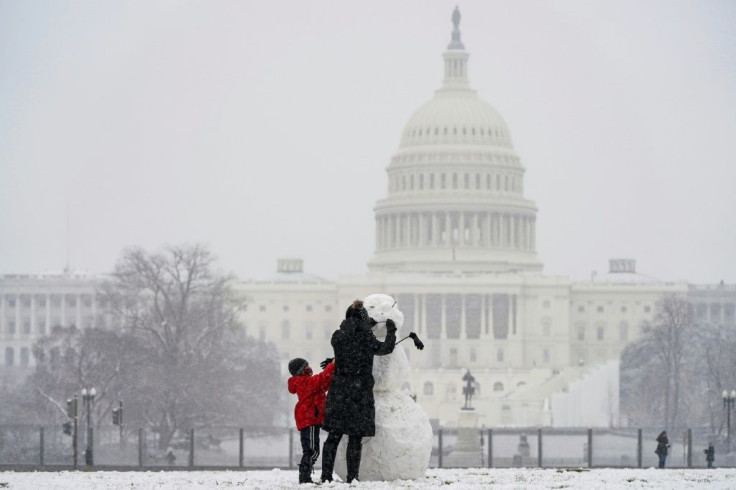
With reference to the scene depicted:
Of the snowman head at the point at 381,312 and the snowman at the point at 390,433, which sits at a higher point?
the snowman head at the point at 381,312

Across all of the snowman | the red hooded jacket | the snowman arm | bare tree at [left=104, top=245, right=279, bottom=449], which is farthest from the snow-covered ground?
bare tree at [left=104, top=245, right=279, bottom=449]

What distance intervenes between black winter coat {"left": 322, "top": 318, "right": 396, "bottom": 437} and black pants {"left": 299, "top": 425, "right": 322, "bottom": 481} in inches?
27.0

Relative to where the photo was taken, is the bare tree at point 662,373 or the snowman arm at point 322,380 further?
the bare tree at point 662,373

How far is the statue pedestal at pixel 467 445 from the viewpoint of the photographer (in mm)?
73812

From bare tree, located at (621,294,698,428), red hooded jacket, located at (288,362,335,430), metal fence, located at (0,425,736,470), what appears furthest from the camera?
bare tree, located at (621,294,698,428)

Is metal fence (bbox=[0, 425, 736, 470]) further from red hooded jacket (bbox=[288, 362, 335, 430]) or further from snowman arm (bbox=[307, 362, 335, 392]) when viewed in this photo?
snowman arm (bbox=[307, 362, 335, 392])

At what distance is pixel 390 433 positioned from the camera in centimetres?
3516

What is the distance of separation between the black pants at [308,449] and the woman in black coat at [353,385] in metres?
0.61

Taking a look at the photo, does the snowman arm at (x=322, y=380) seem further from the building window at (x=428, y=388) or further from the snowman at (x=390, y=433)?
the building window at (x=428, y=388)

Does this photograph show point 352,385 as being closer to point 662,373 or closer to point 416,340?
point 416,340

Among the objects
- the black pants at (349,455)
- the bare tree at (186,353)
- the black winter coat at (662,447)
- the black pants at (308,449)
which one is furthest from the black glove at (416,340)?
the bare tree at (186,353)

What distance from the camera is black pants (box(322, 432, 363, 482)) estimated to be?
34750 mm

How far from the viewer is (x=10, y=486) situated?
35.1m

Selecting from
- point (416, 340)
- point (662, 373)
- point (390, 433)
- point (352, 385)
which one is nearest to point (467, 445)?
point (662, 373)
